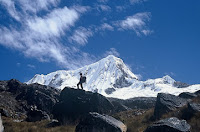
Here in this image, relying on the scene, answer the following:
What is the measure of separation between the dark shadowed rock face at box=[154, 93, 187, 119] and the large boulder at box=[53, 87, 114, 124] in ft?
17.0

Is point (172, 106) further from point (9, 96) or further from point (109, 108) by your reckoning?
point (9, 96)

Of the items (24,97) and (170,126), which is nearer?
(170,126)

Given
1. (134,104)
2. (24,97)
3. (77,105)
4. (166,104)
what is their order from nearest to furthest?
1. (166,104)
2. (77,105)
3. (24,97)
4. (134,104)

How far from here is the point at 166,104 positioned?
21406 mm

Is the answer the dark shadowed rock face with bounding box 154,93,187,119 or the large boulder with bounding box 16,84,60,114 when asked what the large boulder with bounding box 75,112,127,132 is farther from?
the large boulder with bounding box 16,84,60,114

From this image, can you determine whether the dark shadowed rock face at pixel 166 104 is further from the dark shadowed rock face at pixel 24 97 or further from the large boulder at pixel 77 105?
the dark shadowed rock face at pixel 24 97

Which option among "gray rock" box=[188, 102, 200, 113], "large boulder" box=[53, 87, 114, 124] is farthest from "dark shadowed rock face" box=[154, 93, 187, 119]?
"large boulder" box=[53, 87, 114, 124]

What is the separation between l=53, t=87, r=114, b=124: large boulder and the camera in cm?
2277

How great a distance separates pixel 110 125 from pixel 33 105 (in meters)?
35.8

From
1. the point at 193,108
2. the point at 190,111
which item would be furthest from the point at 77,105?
the point at 193,108

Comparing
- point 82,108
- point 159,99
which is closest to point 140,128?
point 159,99

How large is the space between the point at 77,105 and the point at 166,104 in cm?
826

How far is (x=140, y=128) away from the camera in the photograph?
1742 centimetres

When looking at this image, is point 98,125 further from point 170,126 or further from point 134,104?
point 134,104
